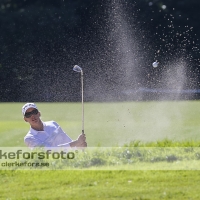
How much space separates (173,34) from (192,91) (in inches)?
224

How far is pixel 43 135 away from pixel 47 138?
6cm

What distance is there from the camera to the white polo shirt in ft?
27.6

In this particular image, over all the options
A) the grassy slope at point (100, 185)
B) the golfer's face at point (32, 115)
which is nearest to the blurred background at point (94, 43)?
the golfer's face at point (32, 115)

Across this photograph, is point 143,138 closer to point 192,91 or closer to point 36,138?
point 36,138

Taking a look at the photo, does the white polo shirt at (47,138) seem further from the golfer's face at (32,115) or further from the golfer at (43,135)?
the golfer's face at (32,115)

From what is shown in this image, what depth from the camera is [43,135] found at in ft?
28.1

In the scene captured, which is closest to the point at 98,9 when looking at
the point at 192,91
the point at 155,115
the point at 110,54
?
the point at 110,54

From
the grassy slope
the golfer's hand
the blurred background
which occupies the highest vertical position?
the blurred background

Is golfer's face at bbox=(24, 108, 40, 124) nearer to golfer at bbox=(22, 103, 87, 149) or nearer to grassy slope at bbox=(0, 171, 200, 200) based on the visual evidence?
golfer at bbox=(22, 103, 87, 149)

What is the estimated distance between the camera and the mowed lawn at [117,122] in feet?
40.9

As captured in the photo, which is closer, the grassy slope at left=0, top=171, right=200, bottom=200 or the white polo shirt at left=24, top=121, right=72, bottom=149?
the grassy slope at left=0, top=171, right=200, bottom=200

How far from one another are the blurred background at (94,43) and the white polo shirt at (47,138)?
1962 cm

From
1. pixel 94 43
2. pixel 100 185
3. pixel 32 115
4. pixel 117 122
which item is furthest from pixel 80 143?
pixel 94 43

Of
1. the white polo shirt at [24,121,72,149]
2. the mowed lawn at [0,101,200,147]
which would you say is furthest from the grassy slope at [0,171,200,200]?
the mowed lawn at [0,101,200,147]
